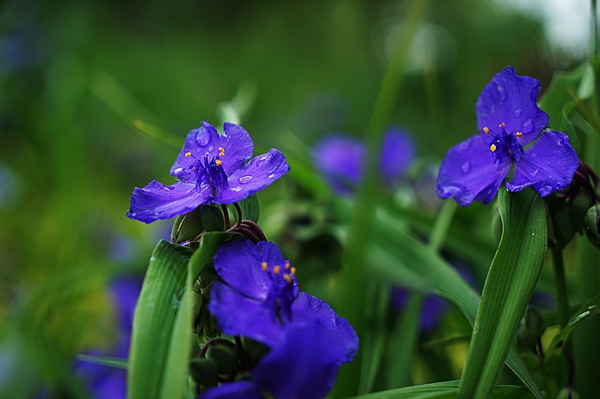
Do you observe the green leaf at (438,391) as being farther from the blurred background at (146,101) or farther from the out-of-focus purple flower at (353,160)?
the out-of-focus purple flower at (353,160)

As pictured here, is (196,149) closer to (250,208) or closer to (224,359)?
(250,208)

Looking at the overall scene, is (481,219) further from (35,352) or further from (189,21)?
(189,21)

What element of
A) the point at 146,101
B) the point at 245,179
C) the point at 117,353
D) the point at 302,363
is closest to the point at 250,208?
the point at 245,179

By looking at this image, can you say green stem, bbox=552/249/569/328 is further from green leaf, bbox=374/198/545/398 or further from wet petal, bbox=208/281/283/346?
wet petal, bbox=208/281/283/346

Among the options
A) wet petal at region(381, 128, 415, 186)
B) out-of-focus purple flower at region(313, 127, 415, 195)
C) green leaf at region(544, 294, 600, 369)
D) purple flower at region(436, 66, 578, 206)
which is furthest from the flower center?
wet petal at region(381, 128, 415, 186)

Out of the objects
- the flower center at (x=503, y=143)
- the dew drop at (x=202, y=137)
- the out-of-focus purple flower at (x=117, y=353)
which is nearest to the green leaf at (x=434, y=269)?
the flower center at (x=503, y=143)

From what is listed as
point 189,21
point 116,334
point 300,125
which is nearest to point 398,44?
point 116,334
